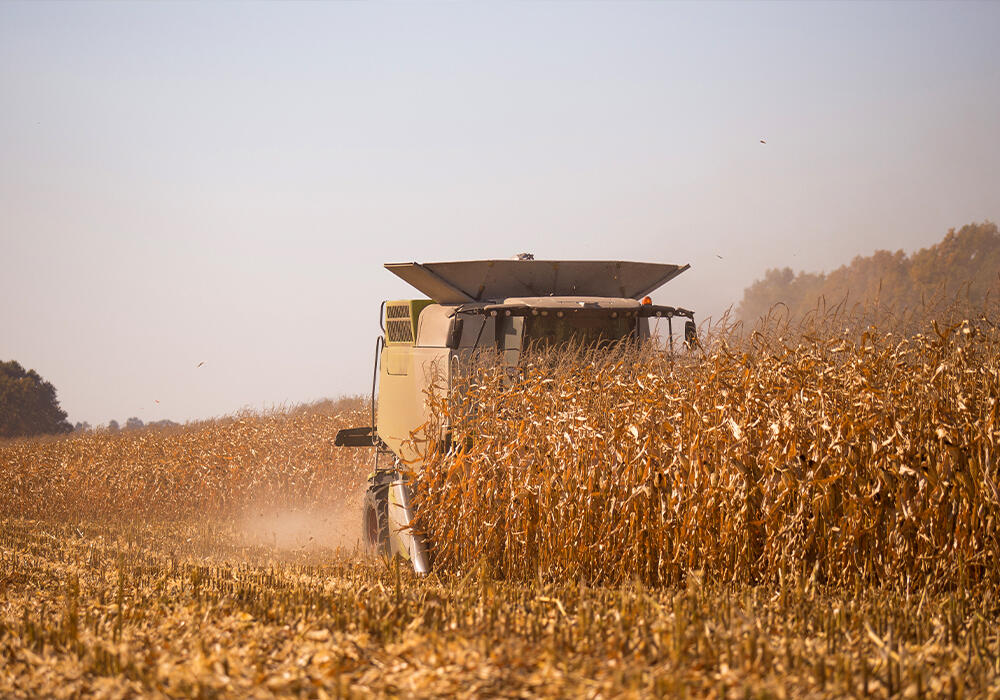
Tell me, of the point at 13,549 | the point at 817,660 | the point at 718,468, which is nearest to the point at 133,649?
the point at 817,660

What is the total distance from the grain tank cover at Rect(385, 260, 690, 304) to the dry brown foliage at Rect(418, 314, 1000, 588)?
2061 mm

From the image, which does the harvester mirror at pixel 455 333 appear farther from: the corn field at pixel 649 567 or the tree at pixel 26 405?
the tree at pixel 26 405

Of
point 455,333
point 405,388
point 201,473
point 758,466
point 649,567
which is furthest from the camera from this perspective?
point 201,473

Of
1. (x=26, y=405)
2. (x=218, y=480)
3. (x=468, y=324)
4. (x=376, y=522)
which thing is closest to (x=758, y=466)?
(x=468, y=324)

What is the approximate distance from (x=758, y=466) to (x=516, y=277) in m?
3.61

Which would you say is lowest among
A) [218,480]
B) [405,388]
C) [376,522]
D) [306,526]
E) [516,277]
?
[306,526]

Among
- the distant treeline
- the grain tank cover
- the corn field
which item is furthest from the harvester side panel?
the distant treeline

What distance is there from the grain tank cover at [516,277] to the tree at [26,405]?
30030mm

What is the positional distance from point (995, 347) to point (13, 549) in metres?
9.39

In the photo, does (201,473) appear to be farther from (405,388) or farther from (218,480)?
(405,388)

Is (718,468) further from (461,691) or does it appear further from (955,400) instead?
(461,691)

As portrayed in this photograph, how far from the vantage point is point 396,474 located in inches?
320

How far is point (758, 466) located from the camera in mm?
5012

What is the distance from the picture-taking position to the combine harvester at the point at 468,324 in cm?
711
